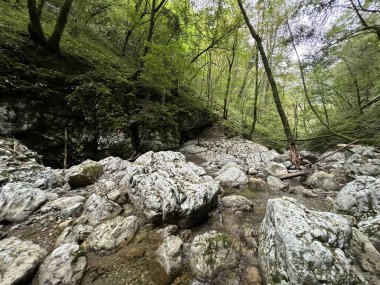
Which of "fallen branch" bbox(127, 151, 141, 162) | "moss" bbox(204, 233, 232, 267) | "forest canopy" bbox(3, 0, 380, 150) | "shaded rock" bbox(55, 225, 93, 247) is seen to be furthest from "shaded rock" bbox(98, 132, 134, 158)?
"moss" bbox(204, 233, 232, 267)

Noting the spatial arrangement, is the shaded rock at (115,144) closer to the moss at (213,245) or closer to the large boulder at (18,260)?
the large boulder at (18,260)

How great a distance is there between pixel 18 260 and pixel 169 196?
2.02m

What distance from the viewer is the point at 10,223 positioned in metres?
2.96

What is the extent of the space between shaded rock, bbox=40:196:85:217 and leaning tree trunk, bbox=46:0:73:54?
6417 millimetres

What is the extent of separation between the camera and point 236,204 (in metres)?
3.95

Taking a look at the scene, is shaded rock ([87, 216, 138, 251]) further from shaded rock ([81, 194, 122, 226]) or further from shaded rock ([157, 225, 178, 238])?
shaded rock ([157, 225, 178, 238])

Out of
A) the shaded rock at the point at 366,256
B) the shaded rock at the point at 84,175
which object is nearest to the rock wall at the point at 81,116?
the shaded rock at the point at 84,175

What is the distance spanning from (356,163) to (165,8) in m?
11.9

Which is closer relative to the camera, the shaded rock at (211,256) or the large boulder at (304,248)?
the large boulder at (304,248)

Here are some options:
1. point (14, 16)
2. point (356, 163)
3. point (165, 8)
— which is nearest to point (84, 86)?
point (14, 16)

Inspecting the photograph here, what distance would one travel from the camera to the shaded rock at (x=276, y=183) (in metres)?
5.17

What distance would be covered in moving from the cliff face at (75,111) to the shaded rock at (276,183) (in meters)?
4.83

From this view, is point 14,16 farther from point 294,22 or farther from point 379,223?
point 379,223

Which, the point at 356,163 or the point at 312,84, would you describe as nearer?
the point at 356,163
